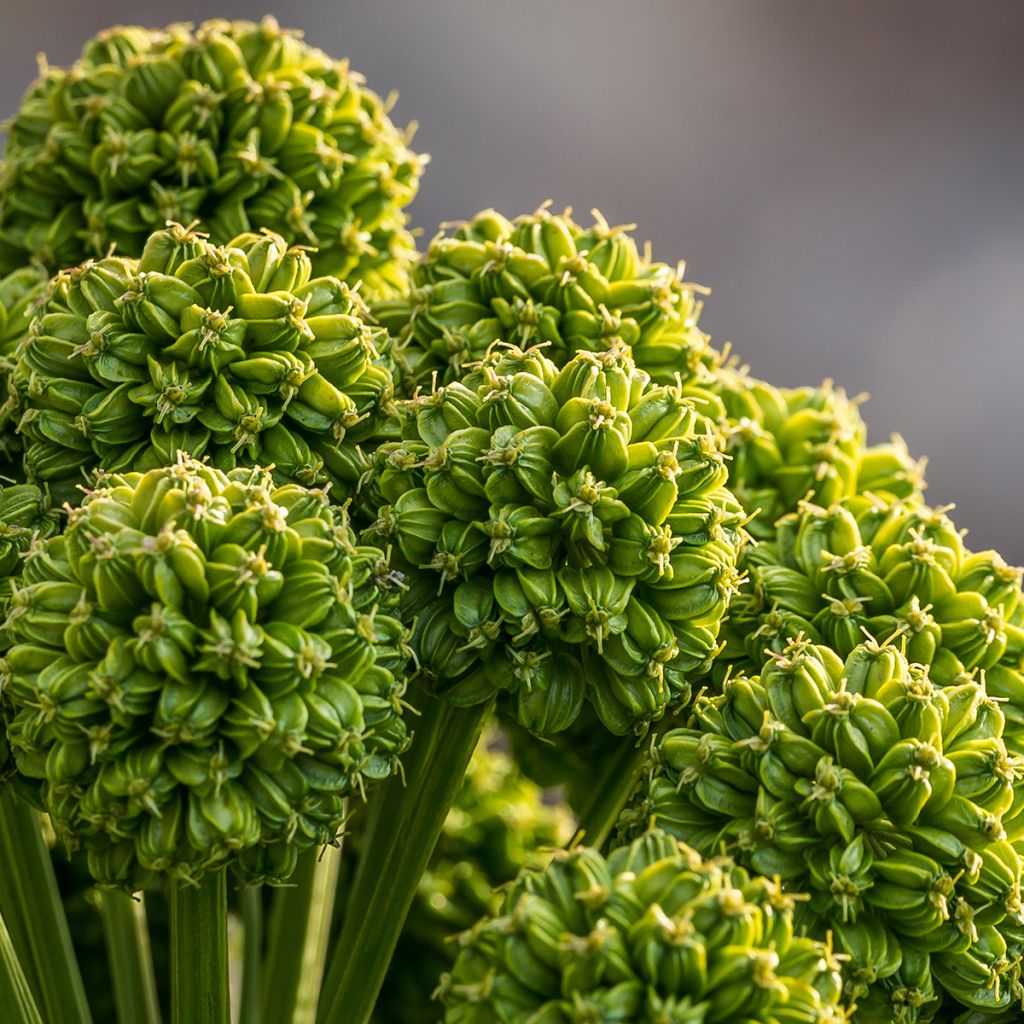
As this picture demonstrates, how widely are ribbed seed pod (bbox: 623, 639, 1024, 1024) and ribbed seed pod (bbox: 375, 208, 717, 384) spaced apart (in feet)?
1.24

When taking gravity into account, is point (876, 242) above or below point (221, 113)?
above

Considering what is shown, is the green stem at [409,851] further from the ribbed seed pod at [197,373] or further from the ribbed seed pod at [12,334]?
the ribbed seed pod at [12,334]

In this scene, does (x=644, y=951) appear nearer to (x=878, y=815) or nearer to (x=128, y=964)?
(x=878, y=815)

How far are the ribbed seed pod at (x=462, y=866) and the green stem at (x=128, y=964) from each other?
30 cm

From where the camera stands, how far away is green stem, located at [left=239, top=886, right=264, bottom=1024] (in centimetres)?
153

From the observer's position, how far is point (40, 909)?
139cm

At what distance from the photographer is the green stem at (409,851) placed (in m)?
1.33

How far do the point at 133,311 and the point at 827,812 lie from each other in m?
0.78

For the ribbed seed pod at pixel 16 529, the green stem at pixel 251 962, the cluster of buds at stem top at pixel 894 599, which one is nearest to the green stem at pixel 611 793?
the cluster of buds at stem top at pixel 894 599

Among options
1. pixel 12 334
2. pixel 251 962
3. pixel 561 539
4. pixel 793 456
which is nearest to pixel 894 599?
pixel 793 456

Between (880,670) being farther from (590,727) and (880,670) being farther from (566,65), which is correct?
(566,65)

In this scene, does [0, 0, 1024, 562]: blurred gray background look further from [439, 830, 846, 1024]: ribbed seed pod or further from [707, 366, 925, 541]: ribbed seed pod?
[439, 830, 846, 1024]: ribbed seed pod

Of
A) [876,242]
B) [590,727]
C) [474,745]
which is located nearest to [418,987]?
[590,727]

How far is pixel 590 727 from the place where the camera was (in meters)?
1.56
